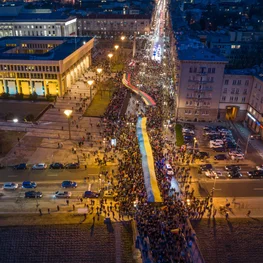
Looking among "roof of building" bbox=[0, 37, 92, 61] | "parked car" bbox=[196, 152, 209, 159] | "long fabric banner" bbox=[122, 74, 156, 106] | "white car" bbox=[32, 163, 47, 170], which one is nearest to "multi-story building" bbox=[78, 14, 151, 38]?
"roof of building" bbox=[0, 37, 92, 61]

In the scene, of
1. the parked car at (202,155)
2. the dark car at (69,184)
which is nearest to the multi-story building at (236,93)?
the parked car at (202,155)

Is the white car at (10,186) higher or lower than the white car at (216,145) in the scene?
higher

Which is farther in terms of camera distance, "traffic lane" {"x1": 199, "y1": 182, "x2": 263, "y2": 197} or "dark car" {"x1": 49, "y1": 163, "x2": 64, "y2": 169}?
"dark car" {"x1": 49, "y1": 163, "x2": 64, "y2": 169}

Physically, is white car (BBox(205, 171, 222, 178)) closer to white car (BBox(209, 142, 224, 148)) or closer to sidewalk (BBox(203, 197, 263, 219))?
sidewalk (BBox(203, 197, 263, 219))

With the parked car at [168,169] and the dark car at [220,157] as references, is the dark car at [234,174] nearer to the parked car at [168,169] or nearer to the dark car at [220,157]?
the dark car at [220,157]

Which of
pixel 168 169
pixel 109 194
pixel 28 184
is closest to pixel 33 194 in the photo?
pixel 28 184

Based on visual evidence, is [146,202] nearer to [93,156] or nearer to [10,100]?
[93,156]
